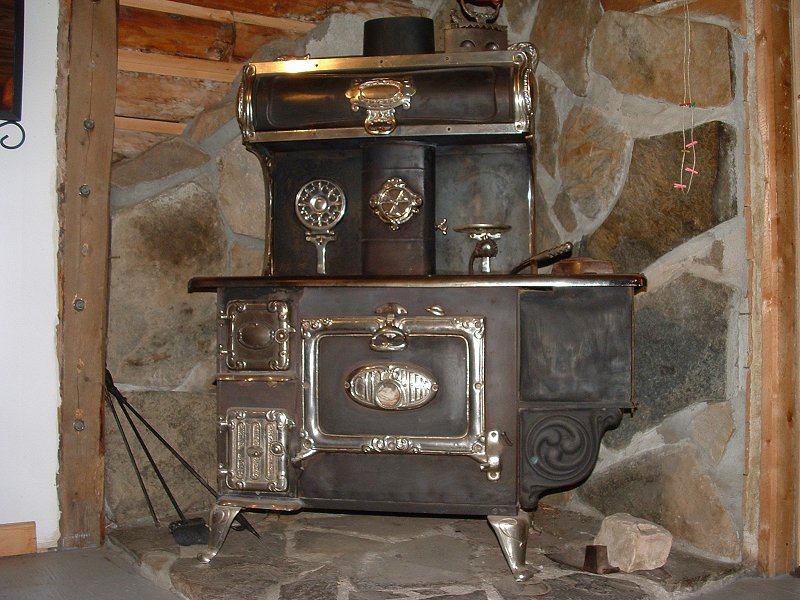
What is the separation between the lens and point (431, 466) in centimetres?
228

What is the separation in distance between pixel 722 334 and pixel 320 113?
1236mm

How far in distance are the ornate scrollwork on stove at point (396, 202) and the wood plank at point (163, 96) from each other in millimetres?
669

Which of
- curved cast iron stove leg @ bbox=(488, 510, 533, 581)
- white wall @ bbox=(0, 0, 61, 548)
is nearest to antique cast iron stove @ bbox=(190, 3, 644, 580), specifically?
curved cast iron stove leg @ bbox=(488, 510, 533, 581)

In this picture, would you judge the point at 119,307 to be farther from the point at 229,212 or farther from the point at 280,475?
the point at 280,475

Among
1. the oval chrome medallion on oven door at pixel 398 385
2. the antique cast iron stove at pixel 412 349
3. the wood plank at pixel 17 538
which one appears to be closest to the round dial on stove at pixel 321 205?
the antique cast iron stove at pixel 412 349

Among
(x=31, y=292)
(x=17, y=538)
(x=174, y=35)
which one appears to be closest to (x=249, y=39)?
(x=174, y=35)

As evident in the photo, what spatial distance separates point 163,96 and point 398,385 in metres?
1.22

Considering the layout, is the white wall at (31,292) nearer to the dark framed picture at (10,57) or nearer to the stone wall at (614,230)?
the dark framed picture at (10,57)

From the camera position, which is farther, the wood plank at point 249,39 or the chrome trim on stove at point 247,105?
the wood plank at point 249,39

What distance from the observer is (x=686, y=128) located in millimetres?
2443

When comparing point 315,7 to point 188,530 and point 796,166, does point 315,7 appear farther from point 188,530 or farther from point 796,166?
point 188,530

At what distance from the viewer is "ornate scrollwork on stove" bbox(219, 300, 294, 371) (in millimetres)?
2322

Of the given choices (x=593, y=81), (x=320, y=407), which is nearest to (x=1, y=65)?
(x=320, y=407)

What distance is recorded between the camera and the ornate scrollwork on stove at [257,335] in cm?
232
